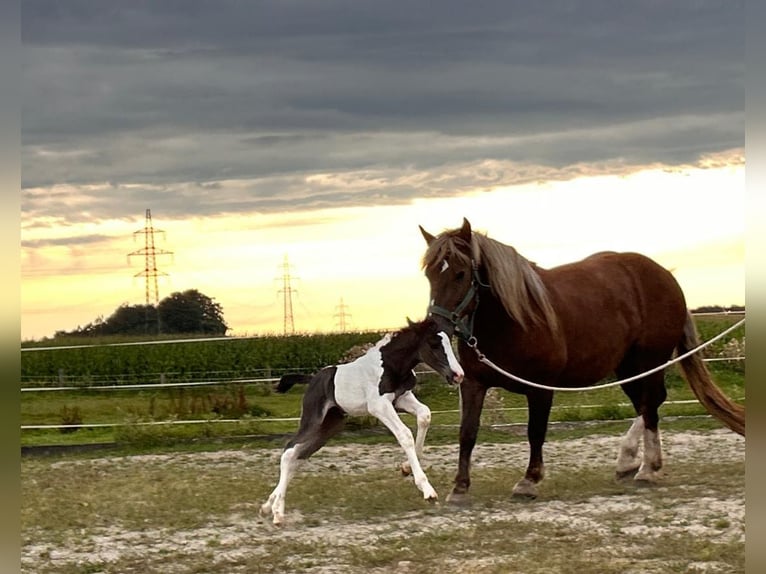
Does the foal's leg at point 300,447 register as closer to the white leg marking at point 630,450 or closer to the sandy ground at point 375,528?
the sandy ground at point 375,528

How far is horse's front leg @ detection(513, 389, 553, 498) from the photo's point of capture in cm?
732

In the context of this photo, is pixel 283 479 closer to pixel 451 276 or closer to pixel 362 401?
pixel 362 401

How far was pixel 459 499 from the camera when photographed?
7145mm

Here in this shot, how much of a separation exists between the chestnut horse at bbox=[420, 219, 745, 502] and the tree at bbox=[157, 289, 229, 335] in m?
5.16

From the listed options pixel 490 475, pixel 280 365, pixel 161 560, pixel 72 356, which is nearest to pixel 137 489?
pixel 161 560

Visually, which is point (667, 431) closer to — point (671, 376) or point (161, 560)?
point (671, 376)

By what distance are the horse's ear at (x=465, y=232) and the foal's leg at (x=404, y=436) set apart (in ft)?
3.56

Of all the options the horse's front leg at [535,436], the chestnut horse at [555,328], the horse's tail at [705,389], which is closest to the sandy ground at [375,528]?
the horse's front leg at [535,436]

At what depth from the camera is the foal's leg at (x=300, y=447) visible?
6.73 meters

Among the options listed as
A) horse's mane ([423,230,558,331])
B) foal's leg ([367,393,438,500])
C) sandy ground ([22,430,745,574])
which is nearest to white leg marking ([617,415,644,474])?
sandy ground ([22,430,745,574])

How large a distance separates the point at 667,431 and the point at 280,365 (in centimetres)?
577

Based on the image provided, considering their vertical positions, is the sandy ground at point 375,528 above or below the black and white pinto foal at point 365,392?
below

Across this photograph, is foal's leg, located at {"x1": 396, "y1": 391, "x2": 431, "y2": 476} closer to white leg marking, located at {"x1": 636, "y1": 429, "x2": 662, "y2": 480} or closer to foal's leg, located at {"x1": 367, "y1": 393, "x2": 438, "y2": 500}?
foal's leg, located at {"x1": 367, "y1": 393, "x2": 438, "y2": 500}

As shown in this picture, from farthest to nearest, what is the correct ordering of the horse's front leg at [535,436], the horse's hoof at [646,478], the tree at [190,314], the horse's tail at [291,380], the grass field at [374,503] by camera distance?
the tree at [190,314] < the horse's hoof at [646,478] < the horse's front leg at [535,436] < the horse's tail at [291,380] < the grass field at [374,503]
